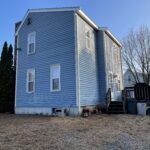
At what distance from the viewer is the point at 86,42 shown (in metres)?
14.3

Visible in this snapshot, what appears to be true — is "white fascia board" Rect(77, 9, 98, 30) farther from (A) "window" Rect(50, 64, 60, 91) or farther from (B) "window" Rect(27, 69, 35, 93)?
(B) "window" Rect(27, 69, 35, 93)

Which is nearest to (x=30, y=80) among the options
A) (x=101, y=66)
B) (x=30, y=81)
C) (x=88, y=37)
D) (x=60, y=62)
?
(x=30, y=81)

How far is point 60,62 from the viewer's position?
13.2 m

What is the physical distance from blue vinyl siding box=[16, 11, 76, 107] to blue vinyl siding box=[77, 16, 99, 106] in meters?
0.62

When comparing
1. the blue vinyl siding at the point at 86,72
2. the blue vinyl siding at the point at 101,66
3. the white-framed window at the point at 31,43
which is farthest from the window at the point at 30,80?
the blue vinyl siding at the point at 101,66

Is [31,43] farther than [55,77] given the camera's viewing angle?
Yes

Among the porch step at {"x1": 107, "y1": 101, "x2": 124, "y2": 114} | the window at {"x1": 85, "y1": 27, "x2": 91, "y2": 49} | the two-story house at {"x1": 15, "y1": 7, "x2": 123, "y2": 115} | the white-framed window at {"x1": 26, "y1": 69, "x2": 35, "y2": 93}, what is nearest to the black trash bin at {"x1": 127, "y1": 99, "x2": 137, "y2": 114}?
the porch step at {"x1": 107, "y1": 101, "x2": 124, "y2": 114}

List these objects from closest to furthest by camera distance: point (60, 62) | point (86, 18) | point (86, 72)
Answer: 1. point (60, 62)
2. point (86, 72)
3. point (86, 18)

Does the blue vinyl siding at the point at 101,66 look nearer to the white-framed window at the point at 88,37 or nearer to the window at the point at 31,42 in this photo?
the white-framed window at the point at 88,37

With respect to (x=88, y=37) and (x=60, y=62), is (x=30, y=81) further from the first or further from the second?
(x=88, y=37)

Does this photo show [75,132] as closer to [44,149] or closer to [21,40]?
[44,149]

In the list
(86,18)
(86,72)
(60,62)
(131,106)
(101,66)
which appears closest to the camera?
(60,62)

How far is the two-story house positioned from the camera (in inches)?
501

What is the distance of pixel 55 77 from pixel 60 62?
1005 millimetres
